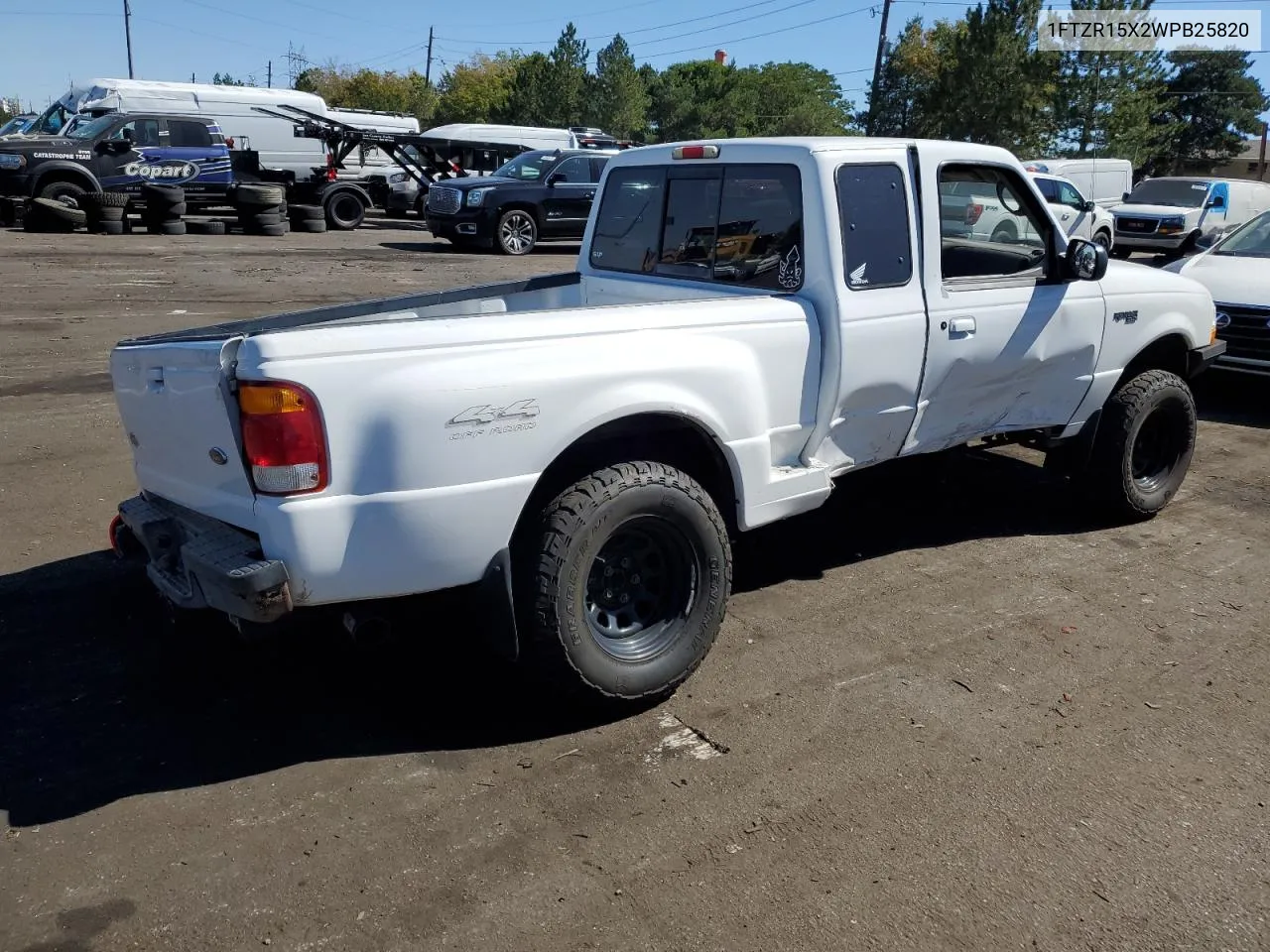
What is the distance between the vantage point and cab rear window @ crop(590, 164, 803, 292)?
172 inches

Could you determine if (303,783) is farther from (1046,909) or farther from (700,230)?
(700,230)

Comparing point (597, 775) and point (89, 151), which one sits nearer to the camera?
point (597, 775)

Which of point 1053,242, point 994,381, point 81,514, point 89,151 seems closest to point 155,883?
point 81,514

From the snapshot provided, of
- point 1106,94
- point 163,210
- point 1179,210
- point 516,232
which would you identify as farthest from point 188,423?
point 1106,94

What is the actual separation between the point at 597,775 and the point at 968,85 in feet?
151

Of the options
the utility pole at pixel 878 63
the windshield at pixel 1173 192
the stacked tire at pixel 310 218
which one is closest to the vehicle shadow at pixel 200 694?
the stacked tire at pixel 310 218

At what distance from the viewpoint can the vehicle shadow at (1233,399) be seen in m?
8.48

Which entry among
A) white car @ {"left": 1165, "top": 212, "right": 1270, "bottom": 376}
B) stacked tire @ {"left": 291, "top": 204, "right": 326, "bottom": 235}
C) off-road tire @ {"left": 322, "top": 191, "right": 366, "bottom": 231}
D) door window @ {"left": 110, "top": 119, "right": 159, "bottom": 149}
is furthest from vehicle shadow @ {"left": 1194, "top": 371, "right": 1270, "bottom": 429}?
door window @ {"left": 110, "top": 119, "right": 159, "bottom": 149}

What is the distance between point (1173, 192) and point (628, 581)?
2229 cm

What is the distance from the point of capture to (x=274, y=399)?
9.61ft

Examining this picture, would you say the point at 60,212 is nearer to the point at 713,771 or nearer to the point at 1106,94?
the point at 713,771

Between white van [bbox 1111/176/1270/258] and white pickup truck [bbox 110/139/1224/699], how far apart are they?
17.5m

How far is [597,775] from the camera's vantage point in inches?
132

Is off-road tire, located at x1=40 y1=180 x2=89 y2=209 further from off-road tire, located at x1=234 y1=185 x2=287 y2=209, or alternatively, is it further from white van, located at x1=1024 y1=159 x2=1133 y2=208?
white van, located at x1=1024 y1=159 x2=1133 y2=208
